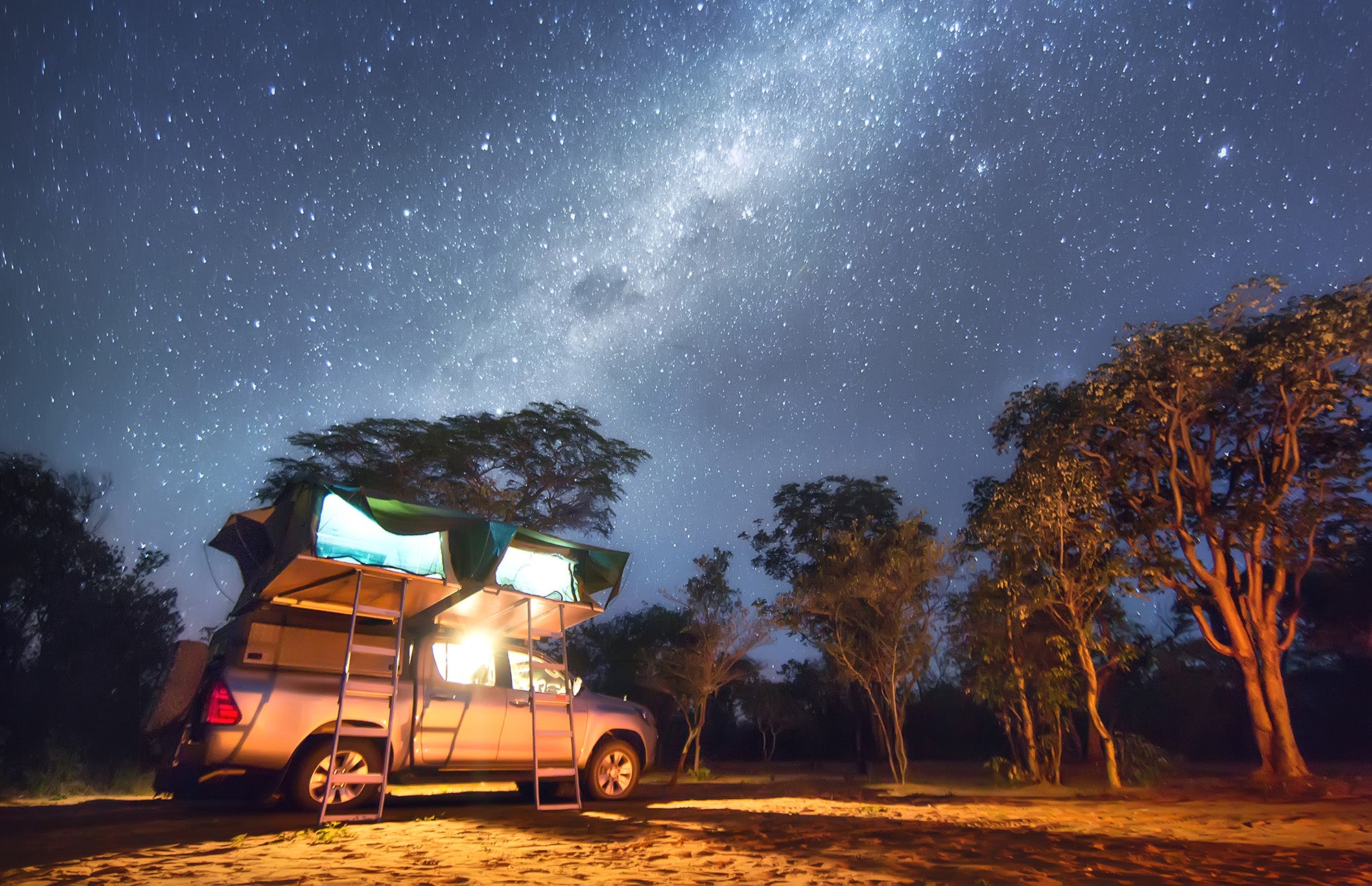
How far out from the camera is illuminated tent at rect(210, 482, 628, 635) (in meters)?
7.07

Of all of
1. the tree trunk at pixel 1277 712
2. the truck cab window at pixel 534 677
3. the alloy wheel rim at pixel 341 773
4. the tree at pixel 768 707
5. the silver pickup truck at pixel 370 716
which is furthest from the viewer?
the tree at pixel 768 707

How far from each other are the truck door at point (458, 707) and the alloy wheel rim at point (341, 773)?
1.85 ft

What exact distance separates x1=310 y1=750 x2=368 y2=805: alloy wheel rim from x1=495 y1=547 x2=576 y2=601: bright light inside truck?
224 cm

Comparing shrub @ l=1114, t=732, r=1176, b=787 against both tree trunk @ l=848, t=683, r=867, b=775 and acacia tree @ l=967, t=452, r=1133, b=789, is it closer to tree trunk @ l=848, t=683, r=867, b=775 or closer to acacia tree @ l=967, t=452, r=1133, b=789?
acacia tree @ l=967, t=452, r=1133, b=789

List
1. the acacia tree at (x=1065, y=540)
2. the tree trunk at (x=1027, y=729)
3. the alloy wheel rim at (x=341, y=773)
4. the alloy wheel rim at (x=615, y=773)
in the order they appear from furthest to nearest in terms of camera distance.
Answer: the tree trunk at (x=1027, y=729), the acacia tree at (x=1065, y=540), the alloy wheel rim at (x=615, y=773), the alloy wheel rim at (x=341, y=773)

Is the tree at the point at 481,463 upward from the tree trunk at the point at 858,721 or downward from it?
upward

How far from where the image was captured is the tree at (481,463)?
1950cm

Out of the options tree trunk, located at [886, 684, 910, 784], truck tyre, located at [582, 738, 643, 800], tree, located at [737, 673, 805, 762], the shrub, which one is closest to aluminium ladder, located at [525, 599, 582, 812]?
truck tyre, located at [582, 738, 643, 800]

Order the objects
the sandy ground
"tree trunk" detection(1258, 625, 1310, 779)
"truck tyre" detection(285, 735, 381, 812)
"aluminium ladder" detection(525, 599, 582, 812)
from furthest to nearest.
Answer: "tree trunk" detection(1258, 625, 1310, 779)
"aluminium ladder" detection(525, 599, 582, 812)
"truck tyre" detection(285, 735, 381, 812)
the sandy ground

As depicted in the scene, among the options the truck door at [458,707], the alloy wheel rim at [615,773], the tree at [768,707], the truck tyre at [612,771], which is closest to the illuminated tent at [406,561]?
the truck door at [458,707]

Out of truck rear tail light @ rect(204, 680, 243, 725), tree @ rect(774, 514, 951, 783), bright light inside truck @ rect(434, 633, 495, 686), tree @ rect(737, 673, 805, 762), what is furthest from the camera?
tree @ rect(737, 673, 805, 762)

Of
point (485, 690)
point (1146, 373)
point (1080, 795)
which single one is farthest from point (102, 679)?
point (1146, 373)

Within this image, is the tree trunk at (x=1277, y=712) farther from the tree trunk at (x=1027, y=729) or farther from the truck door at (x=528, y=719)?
the truck door at (x=528, y=719)

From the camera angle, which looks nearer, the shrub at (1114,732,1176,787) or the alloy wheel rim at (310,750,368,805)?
the alloy wheel rim at (310,750,368,805)
